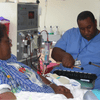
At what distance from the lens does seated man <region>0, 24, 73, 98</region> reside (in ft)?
4.28

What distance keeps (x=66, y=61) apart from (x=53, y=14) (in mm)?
2799

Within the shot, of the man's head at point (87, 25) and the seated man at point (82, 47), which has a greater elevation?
the man's head at point (87, 25)

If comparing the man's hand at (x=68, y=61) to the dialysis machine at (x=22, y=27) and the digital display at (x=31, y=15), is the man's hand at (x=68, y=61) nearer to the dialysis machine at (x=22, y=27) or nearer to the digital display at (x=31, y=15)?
the dialysis machine at (x=22, y=27)

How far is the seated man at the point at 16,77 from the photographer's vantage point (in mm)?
1305

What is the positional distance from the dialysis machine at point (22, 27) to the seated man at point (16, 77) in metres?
0.71

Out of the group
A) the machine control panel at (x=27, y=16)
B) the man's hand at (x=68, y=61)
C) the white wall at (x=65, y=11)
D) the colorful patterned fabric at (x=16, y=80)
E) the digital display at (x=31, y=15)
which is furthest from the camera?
the white wall at (x=65, y=11)

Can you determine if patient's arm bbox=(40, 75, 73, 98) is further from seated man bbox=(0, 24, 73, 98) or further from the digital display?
the digital display

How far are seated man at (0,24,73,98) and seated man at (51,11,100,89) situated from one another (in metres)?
0.63

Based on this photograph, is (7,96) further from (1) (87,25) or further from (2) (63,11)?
(2) (63,11)

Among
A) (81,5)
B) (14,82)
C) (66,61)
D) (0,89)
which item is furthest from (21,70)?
(81,5)

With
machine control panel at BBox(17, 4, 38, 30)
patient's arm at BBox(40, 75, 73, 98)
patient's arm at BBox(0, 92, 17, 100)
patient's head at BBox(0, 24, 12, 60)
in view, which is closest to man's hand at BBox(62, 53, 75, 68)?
patient's arm at BBox(40, 75, 73, 98)

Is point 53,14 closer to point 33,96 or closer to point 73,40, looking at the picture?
point 73,40

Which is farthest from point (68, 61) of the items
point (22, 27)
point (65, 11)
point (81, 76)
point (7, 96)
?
point (65, 11)

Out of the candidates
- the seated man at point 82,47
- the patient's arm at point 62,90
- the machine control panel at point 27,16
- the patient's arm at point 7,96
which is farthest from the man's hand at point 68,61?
the patient's arm at point 7,96
